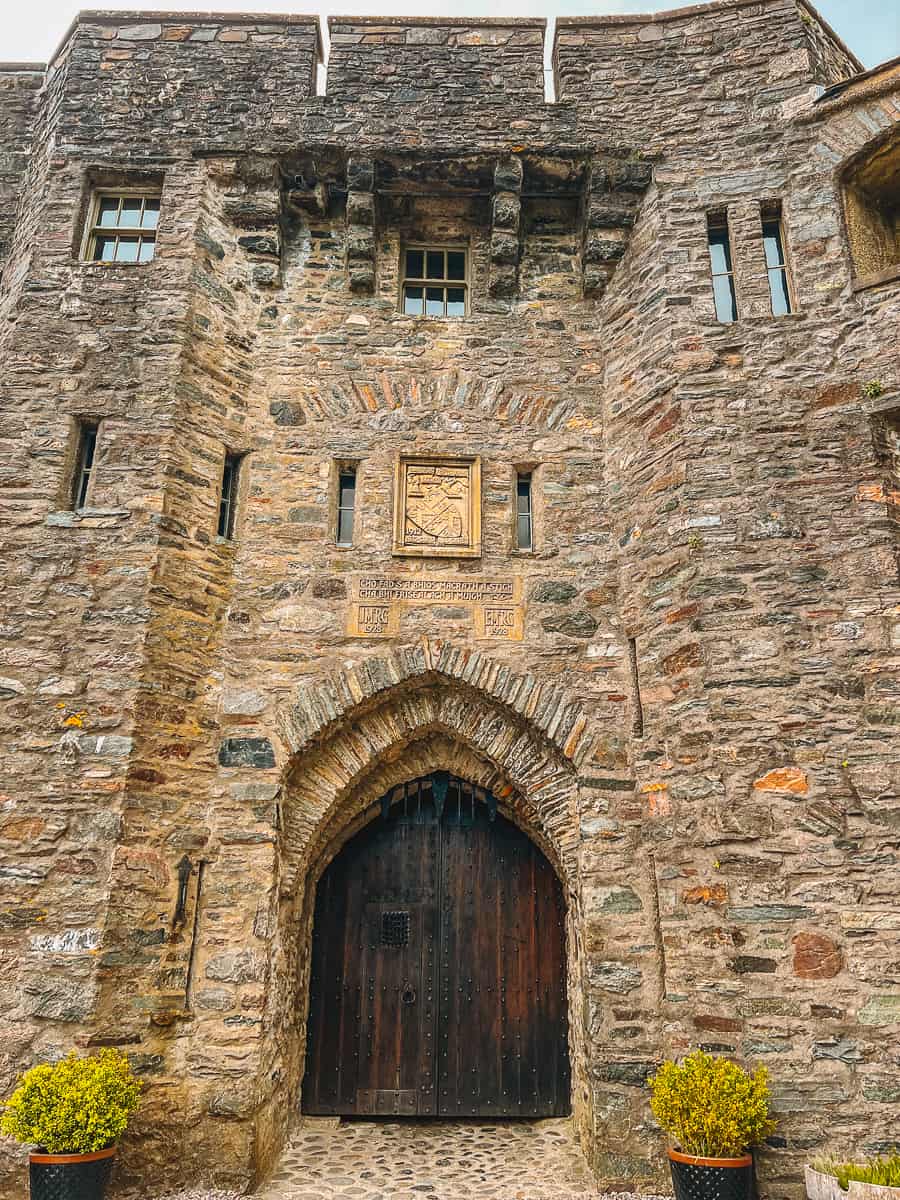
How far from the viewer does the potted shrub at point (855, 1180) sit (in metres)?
3.88

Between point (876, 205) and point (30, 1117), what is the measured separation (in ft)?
25.9

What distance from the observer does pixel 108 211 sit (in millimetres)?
6793

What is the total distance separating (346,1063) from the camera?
5.97 meters

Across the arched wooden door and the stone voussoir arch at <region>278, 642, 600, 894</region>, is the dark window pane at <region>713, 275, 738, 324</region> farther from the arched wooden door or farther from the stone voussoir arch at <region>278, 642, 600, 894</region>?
the arched wooden door

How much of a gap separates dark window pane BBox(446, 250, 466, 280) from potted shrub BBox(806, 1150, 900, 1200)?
6.58 m

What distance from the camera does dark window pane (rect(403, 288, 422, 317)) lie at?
702 cm

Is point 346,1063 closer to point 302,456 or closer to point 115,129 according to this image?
point 302,456

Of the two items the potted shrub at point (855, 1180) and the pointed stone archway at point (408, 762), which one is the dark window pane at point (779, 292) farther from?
the potted shrub at point (855, 1180)

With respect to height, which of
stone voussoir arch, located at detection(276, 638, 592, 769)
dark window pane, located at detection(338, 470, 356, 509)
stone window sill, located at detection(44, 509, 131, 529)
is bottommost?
stone voussoir arch, located at detection(276, 638, 592, 769)

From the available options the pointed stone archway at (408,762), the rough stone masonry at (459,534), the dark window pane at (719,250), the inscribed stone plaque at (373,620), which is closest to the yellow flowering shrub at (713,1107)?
the rough stone masonry at (459,534)

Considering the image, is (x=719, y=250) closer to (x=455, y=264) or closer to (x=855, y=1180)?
(x=455, y=264)

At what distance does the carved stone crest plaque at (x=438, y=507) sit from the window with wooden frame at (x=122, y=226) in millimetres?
2712

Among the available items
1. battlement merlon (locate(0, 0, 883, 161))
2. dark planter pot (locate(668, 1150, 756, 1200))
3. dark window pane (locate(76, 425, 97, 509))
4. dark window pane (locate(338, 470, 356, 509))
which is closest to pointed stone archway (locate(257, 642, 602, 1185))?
dark planter pot (locate(668, 1150, 756, 1200))

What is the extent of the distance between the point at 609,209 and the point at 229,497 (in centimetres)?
378
